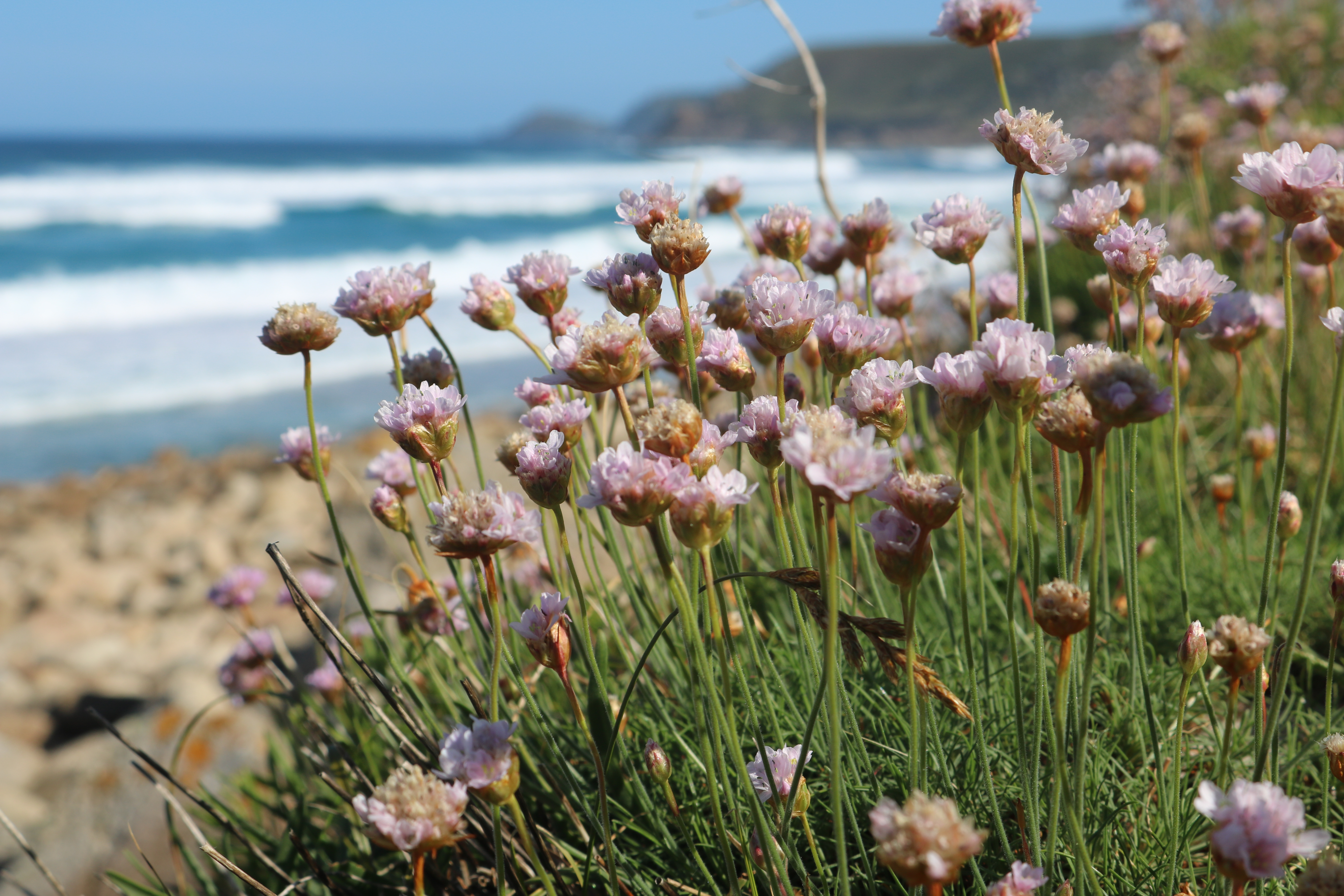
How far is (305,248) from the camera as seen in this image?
49.6 ft

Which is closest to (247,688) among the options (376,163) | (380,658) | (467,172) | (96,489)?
(380,658)

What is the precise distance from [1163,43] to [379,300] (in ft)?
7.44

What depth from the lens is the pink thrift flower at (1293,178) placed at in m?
1.03

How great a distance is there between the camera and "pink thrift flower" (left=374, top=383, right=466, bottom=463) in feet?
3.87

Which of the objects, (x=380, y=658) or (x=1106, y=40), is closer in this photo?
(x=380, y=658)

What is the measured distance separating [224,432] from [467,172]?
19.0 m

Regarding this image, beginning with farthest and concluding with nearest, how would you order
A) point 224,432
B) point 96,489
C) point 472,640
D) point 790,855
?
point 224,432, point 96,489, point 472,640, point 790,855

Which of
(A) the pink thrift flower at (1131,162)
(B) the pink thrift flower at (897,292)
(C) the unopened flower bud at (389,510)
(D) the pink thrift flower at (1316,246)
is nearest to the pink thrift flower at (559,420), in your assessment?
(C) the unopened flower bud at (389,510)

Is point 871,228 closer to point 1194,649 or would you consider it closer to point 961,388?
point 961,388

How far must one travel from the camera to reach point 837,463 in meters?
0.85

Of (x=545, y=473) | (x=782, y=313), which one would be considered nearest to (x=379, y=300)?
(x=545, y=473)

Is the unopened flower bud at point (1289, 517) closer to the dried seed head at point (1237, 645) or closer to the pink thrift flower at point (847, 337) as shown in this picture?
the dried seed head at point (1237, 645)

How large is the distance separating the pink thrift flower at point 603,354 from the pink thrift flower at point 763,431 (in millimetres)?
151

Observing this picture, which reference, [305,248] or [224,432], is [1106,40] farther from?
[224,432]
